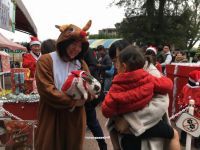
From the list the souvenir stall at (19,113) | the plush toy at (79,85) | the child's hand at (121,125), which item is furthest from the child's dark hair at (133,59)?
the souvenir stall at (19,113)

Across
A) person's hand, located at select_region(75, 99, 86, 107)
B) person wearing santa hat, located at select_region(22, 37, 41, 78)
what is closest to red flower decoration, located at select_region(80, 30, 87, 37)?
person's hand, located at select_region(75, 99, 86, 107)

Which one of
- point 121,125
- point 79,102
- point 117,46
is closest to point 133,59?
point 121,125

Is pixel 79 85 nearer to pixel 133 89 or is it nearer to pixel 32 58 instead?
pixel 133 89

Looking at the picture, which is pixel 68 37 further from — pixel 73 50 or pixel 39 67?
pixel 39 67

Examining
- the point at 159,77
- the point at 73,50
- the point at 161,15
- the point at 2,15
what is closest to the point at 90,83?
the point at 73,50

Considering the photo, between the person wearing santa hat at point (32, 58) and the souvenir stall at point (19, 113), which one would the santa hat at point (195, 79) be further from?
the souvenir stall at point (19, 113)

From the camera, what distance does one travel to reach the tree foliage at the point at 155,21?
104 feet

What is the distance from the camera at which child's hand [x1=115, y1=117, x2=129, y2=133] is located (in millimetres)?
2877

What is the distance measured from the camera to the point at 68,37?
136 inches

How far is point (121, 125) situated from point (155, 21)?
97.3 feet

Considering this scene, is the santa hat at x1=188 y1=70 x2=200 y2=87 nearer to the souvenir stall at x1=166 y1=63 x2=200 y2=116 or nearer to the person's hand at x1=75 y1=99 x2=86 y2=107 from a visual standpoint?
the souvenir stall at x1=166 y1=63 x2=200 y2=116

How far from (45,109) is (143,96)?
3.64 feet

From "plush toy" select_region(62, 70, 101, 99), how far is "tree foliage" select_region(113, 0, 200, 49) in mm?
28149

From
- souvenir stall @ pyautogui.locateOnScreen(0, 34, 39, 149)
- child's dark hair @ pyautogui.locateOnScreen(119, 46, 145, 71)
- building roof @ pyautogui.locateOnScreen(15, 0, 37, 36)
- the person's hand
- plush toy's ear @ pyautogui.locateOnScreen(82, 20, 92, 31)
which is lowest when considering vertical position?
souvenir stall @ pyautogui.locateOnScreen(0, 34, 39, 149)
